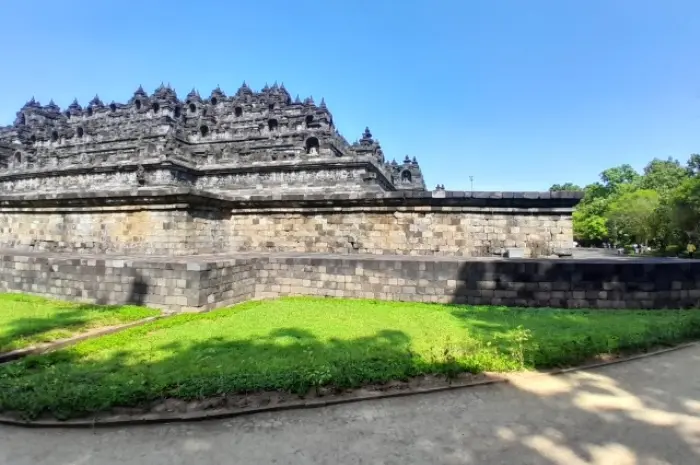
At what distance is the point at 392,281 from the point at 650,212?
3439cm

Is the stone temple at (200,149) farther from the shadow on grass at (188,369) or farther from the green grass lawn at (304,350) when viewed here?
the shadow on grass at (188,369)

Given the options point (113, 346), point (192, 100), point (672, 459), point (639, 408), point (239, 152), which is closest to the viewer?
point (672, 459)

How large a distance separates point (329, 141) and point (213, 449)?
18.5 m

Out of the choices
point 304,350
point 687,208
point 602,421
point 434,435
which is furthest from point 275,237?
point 687,208

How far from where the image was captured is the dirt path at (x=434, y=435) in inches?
108

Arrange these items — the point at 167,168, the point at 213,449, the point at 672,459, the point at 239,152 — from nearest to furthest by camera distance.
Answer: the point at 672,459 → the point at 213,449 → the point at 167,168 → the point at 239,152

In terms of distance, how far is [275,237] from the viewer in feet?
38.3

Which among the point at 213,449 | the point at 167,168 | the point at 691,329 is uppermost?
the point at 167,168

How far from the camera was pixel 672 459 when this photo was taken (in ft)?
8.71

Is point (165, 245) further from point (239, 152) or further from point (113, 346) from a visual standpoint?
point (239, 152)

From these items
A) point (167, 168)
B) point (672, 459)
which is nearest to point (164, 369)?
point (672, 459)

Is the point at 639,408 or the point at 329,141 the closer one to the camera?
the point at 639,408

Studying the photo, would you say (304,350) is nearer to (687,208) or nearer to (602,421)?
(602,421)

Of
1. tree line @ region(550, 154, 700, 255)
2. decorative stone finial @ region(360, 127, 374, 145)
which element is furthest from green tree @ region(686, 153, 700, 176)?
decorative stone finial @ region(360, 127, 374, 145)
